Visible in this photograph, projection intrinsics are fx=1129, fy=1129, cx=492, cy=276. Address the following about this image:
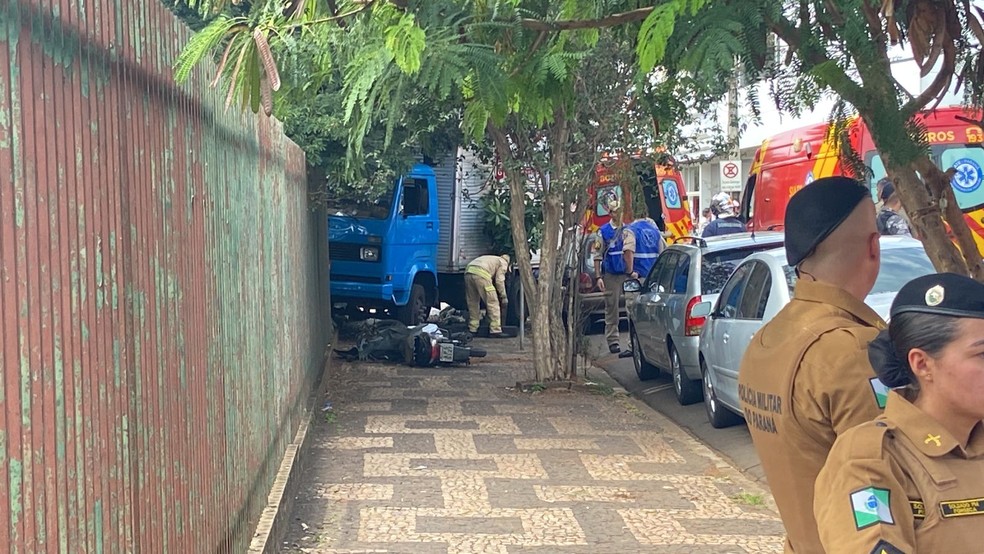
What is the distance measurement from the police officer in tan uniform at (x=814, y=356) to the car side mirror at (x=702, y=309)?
7612 millimetres

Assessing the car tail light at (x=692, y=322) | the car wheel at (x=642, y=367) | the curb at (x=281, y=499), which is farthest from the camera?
the car wheel at (x=642, y=367)

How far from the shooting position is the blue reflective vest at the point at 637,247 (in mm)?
15266

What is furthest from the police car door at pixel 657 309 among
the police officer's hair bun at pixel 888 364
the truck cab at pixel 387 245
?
the police officer's hair bun at pixel 888 364

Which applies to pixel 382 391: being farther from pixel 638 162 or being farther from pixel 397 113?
pixel 397 113

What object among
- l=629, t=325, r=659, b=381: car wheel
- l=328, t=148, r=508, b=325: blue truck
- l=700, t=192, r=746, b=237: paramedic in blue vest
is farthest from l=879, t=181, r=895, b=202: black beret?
l=328, t=148, r=508, b=325: blue truck

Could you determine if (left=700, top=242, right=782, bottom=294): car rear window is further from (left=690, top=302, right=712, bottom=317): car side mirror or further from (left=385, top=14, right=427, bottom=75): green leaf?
(left=385, top=14, right=427, bottom=75): green leaf

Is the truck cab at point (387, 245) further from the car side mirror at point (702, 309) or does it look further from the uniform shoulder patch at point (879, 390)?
the uniform shoulder patch at point (879, 390)

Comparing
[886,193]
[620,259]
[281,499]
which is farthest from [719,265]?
[281,499]

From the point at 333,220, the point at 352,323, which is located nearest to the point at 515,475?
the point at 333,220

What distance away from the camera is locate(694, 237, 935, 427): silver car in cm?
805

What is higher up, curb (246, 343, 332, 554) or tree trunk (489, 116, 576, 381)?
tree trunk (489, 116, 576, 381)

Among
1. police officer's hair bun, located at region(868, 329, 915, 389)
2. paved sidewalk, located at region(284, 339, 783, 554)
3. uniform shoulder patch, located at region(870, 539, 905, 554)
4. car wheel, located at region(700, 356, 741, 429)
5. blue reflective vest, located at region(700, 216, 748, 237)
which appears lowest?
paved sidewalk, located at region(284, 339, 783, 554)

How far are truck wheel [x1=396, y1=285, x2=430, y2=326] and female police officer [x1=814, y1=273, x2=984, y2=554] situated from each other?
14641mm

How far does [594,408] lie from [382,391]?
2384 millimetres
